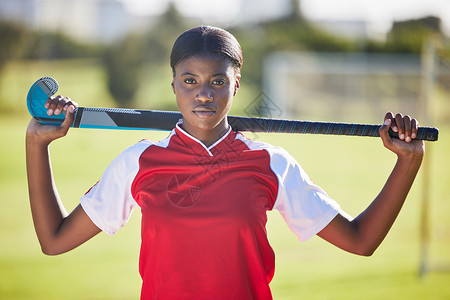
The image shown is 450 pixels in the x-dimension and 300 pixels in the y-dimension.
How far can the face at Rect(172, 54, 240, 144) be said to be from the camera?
5.85 ft

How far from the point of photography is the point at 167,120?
206 centimetres

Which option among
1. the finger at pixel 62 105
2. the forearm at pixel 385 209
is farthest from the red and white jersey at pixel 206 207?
the finger at pixel 62 105

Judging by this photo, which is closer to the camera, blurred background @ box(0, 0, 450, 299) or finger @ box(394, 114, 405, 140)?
finger @ box(394, 114, 405, 140)

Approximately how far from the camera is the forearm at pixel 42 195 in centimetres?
186

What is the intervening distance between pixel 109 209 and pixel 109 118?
0.37 metres

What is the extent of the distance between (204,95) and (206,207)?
0.34 m

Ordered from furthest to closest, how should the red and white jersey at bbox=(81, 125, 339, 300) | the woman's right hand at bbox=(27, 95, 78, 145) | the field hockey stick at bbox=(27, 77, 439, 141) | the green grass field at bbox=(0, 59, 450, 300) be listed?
the green grass field at bbox=(0, 59, 450, 300) < the field hockey stick at bbox=(27, 77, 439, 141) < the woman's right hand at bbox=(27, 95, 78, 145) < the red and white jersey at bbox=(81, 125, 339, 300)

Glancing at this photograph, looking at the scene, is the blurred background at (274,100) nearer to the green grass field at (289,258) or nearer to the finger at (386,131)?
the green grass field at (289,258)

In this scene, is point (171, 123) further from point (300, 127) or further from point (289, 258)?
point (289, 258)

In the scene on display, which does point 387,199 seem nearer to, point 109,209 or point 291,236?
point 109,209

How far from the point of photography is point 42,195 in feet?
6.15

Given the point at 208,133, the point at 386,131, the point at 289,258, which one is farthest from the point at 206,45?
the point at 289,258

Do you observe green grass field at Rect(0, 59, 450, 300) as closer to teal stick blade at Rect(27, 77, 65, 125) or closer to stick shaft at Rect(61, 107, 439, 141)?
stick shaft at Rect(61, 107, 439, 141)

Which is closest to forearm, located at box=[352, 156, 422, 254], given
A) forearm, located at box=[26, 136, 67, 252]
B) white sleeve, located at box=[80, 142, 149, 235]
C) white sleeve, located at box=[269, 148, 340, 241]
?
white sleeve, located at box=[269, 148, 340, 241]
